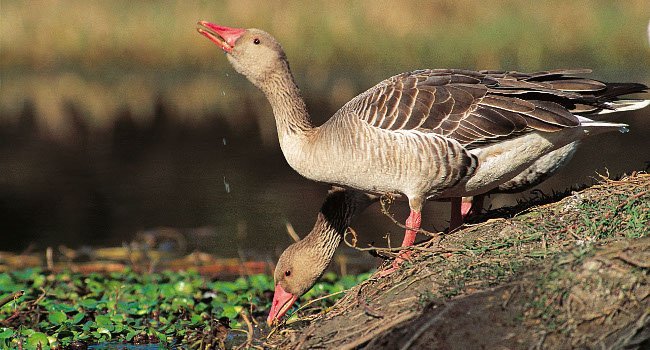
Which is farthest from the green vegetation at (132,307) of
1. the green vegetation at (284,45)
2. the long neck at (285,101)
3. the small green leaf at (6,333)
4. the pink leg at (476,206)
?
the green vegetation at (284,45)

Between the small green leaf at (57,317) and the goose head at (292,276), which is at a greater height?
the goose head at (292,276)

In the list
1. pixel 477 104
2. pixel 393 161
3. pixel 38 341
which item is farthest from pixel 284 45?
pixel 393 161

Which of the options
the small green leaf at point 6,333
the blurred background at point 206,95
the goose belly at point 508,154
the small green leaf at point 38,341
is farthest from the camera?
the blurred background at point 206,95

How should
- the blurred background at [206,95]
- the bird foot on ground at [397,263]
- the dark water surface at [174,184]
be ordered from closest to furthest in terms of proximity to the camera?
the bird foot on ground at [397,263]
the dark water surface at [174,184]
the blurred background at [206,95]

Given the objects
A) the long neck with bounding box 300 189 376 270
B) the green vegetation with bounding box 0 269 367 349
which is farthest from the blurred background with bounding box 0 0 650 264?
the long neck with bounding box 300 189 376 270

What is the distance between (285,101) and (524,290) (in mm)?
2779

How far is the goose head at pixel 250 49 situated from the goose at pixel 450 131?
2.11ft

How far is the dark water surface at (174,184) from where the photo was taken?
1210 centimetres

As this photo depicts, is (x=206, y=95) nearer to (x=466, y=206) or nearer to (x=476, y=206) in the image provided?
(x=466, y=206)

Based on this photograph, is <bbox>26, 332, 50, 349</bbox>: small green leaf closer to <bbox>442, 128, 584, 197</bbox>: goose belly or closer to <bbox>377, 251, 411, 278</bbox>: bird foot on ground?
<bbox>377, 251, 411, 278</bbox>: bird foot on ground

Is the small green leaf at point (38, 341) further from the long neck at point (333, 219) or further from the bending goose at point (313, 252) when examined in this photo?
the long neck at point (333, 219)

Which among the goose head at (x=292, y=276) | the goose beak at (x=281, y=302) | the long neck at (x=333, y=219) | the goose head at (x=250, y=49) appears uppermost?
the goose head at (x=250, y=49)

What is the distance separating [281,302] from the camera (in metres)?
7.90

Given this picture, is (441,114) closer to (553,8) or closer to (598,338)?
(598,338)
